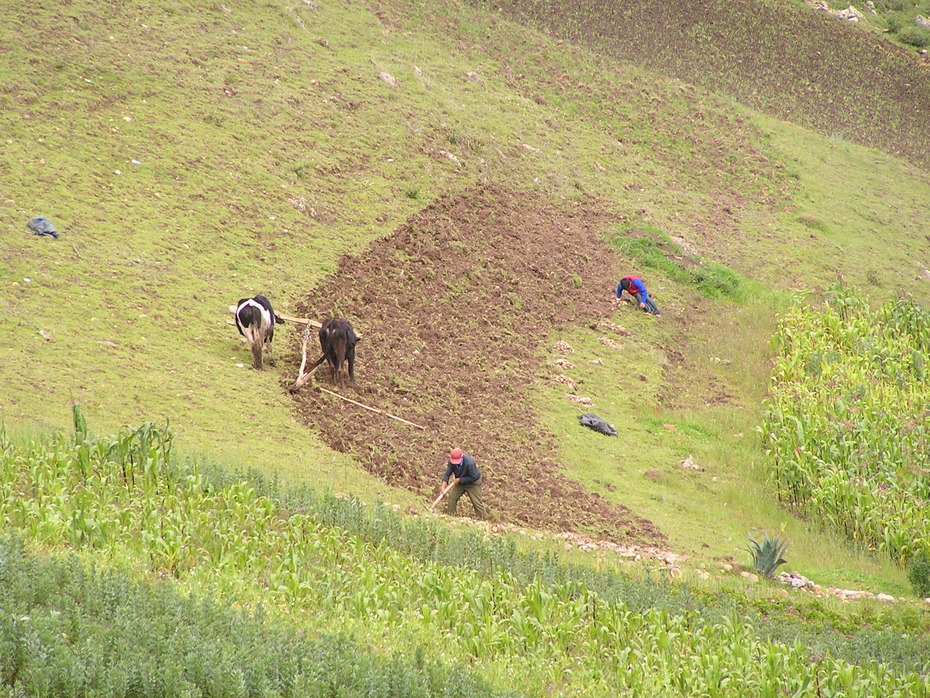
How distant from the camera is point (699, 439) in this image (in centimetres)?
1723

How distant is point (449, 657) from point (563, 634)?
4.74 feet

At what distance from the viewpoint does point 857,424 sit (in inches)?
627

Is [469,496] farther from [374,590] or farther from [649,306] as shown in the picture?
[649,306]

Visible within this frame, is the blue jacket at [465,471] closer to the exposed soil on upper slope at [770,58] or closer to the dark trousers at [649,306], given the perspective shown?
the dark trousers at [649,306]

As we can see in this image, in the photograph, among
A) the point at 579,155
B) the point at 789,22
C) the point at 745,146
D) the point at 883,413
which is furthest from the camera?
the point at 789,22

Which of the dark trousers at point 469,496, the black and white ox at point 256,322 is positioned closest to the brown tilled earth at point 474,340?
the dark trousers at point 469,496

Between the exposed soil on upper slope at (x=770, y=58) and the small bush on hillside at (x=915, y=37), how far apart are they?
11.8ft

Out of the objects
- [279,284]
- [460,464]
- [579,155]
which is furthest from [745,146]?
[460,464]

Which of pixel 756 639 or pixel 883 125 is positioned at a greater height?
pixel 883 125

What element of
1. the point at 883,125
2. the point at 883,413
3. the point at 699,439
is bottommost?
the point at 699,439

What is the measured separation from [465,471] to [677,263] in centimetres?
1370

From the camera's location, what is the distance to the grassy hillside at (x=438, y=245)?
44.7 ft

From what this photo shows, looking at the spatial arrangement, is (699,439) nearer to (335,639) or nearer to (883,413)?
(883,413)

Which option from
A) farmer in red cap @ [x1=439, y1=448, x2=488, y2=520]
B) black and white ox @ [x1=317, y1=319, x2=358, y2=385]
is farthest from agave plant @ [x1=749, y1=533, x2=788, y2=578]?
black and white ox @ [x1=317, y1=319, x2=358, y2=385]
